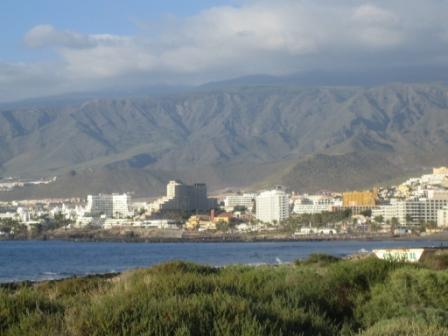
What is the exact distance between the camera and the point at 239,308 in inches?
370

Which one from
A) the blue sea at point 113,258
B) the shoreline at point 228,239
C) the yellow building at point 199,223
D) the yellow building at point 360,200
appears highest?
the yellow building at point 360,200

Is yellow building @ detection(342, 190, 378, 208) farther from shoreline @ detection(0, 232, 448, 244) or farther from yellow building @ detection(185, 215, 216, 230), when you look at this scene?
shoreline @ detection(0, 232, 448, 244)

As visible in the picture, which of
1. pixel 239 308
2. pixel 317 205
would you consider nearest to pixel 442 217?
pixel 317 205

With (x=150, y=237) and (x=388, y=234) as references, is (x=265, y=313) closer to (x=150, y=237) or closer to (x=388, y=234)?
(x=388, y=234)

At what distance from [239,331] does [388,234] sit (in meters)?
135

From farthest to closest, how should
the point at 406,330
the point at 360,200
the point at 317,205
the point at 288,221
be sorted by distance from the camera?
the point at 317,205 < the point at 360,200 < the point at 288,221 < the point at 406,330

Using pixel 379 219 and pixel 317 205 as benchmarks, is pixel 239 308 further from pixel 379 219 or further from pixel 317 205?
pixel 317 205

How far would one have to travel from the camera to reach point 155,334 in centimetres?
852

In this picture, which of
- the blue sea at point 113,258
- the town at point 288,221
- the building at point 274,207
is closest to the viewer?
the blue sea at point 113,258

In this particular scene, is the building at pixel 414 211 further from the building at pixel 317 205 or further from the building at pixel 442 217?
the building at pixel 317 205

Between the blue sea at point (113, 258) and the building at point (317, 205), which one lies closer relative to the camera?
the blue sea at point (113, 258)

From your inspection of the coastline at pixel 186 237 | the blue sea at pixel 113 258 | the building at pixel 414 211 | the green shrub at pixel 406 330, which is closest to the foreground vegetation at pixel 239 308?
the green shrub at pixel 406 330

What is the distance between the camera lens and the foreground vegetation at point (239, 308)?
8.84 meters

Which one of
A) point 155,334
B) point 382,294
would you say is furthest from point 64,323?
point 382,294
